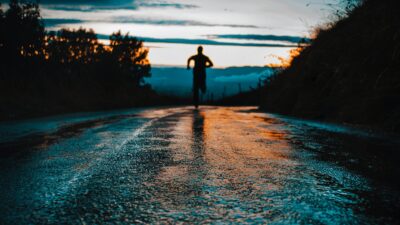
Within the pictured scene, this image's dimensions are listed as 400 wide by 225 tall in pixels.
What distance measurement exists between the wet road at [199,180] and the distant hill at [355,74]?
9.18 ft

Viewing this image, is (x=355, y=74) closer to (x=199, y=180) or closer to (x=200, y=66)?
(x=200, y=66)

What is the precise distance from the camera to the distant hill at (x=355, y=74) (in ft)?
34.1

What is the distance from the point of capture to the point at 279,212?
3.22 meters

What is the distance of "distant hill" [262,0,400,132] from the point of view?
10.4 m

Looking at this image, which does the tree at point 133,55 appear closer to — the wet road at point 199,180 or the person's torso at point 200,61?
the person's torso at point 200,61

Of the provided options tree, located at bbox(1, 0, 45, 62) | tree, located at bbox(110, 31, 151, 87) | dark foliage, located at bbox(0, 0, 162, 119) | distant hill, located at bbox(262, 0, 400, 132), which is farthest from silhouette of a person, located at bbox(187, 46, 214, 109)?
tree, located at bbox(110, 31, 151, 87)

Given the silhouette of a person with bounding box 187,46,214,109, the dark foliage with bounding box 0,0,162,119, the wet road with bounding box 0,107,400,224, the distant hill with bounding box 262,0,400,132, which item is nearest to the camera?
the wet road with bounding box 0,107,400,224

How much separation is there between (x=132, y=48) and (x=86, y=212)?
5556cm

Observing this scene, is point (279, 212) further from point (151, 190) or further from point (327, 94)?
point (327, 94)

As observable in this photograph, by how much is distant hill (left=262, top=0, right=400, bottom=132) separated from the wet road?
2798 mm

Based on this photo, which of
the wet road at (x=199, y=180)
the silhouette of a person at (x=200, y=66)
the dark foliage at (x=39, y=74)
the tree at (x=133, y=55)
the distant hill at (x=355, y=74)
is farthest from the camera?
the tree at (x=133, y=55)

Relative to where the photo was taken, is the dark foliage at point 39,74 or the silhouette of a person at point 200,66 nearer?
the silhouette of a person at point 200,66

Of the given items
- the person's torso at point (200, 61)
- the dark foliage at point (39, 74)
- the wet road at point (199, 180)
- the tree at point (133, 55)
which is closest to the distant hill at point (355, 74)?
the wet road at point (199, 180)

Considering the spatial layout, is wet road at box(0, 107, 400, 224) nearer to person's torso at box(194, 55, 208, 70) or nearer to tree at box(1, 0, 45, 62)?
person's torso at box(194, 55, 208, 70)
